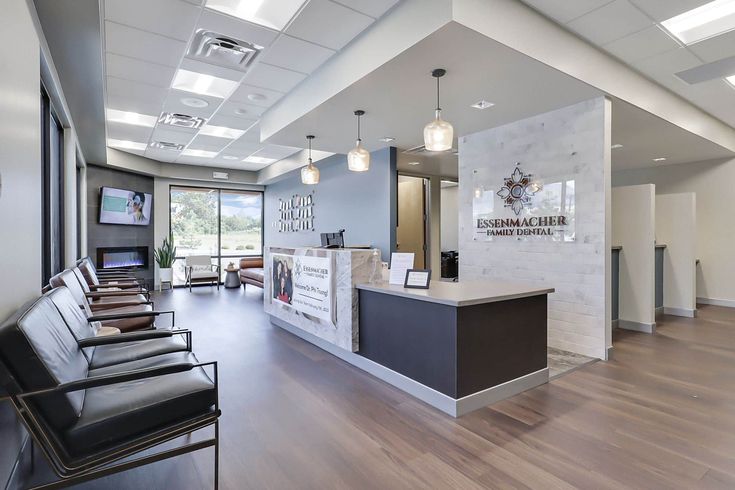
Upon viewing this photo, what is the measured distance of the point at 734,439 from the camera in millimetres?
2324

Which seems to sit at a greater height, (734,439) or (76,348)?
(76,348)

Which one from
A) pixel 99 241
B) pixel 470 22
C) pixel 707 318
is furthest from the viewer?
pixel 99 241

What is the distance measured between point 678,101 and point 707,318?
10.9 ft

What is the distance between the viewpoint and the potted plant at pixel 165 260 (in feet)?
30.6

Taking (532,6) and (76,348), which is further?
(532,6)

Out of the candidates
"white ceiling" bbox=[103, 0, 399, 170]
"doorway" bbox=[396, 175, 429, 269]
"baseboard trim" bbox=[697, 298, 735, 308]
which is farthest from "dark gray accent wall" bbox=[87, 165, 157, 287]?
"baseboard trim" bbox=[697, 298, 735, 308]

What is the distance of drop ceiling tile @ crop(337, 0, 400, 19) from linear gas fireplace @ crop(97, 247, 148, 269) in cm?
823

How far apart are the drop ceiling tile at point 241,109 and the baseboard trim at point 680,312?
→ 7.01 metres

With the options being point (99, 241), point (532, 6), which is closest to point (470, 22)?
point (532, 6)

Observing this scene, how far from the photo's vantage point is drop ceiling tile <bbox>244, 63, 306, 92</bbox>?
4.09m

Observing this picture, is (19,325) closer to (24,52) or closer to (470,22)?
(24,52)

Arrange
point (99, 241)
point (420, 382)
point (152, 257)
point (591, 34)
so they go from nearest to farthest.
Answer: point (420, 382), point (591, 34), point (99, 241), point (152, 257)

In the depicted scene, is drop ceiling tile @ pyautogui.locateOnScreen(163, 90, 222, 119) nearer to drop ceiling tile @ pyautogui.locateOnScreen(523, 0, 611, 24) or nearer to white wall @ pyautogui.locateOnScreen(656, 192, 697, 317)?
drop ceiling tile @ pyautogui.locateOnScreen(523, 0, 611, 24)

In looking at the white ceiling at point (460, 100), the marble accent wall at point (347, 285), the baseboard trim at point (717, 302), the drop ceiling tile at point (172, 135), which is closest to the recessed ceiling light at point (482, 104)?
the white ceiling at point (460, 100)
